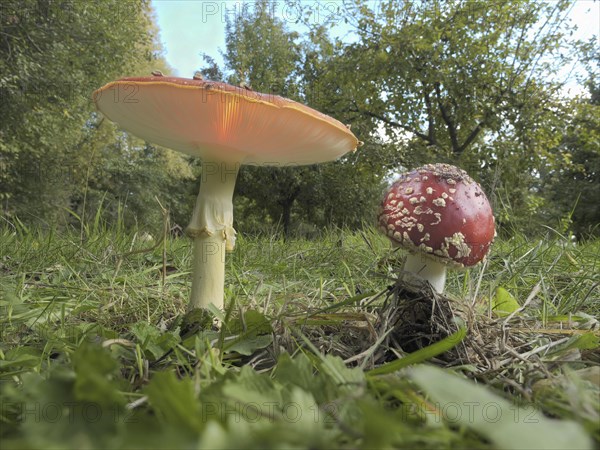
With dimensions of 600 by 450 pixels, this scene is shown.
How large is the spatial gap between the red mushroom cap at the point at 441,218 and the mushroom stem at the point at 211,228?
2.08 ft

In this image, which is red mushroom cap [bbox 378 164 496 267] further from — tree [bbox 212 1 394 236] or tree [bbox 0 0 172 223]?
tree [bbox 212 1 394 236]

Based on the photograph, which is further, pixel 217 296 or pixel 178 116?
pixel 217 296

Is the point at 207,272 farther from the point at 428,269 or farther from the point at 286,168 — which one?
the point at 286,168

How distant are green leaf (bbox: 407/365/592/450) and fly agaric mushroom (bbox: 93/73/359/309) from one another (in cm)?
93

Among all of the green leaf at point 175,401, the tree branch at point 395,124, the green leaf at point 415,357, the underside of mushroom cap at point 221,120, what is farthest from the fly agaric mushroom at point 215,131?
the tree branch at point 395,124

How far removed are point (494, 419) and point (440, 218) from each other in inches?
39.6

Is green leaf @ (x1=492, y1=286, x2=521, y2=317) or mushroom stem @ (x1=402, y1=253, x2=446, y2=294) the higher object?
mushroom stem @ (x1=402, y1=253, x2=446, y2=294)

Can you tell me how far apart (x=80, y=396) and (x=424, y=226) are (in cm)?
118

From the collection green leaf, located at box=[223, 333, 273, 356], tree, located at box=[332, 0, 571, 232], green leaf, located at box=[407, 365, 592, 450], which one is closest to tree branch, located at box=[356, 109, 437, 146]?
tree, located at box=[332, 0, 571, 232]

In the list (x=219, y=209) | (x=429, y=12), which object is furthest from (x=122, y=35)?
(x=219, y=209)

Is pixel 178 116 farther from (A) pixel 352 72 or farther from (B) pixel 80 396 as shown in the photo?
(A) pixel 352 72

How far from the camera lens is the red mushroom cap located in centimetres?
141

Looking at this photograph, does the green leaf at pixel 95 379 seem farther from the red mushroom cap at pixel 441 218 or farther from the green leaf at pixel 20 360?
the red mushroom cap at pixel 441 218

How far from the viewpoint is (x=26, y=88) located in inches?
344
